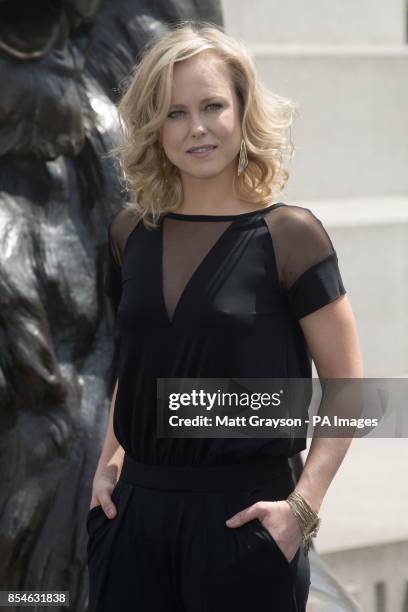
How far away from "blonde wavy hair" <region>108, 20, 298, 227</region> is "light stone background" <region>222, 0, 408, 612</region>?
203cm

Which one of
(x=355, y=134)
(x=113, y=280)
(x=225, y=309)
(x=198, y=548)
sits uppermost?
(x=355, y=134)

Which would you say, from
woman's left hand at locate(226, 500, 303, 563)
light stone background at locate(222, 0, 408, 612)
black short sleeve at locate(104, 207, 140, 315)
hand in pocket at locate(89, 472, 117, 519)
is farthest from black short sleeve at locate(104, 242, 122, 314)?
light stone background at locate(222, 0, 408, 612)

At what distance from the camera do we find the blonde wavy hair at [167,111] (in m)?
1.35

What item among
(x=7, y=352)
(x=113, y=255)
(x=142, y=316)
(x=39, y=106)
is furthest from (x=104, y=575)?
(x=39, y=106)

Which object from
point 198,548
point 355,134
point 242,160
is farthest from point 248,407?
point 355,134

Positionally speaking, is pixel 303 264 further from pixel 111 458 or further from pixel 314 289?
pixel 111 458

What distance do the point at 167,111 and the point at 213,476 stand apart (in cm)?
41

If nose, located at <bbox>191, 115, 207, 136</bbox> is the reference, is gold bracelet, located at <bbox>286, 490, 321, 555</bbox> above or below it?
below

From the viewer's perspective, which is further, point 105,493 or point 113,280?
point 113,280

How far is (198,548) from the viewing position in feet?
Result: 4.25

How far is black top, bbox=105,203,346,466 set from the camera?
1.30m

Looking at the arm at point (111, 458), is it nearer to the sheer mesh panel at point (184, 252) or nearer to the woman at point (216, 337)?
the woman at point (216, 337)

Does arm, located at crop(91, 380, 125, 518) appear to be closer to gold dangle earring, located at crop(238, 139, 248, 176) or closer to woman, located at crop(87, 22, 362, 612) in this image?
woman, located at crop(87, 22, 362, 612)

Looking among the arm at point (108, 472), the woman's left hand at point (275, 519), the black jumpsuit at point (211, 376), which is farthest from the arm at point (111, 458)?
the woman's left hand at point (275, 519)
